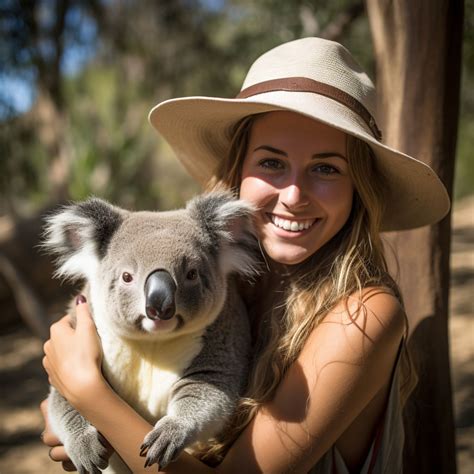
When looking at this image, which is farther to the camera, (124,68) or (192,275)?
(124,68)

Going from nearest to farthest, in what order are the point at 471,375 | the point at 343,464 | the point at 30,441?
the point at 343,464, the point at 30,441, the point at 471,375

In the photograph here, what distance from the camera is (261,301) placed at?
2.21 meters

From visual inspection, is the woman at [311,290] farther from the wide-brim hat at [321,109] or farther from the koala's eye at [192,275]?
the koala's eye at [192,275]

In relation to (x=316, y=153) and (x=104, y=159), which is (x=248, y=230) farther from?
(x=104, y=159)

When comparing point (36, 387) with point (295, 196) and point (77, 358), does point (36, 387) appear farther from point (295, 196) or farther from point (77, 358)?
point (295, 196)

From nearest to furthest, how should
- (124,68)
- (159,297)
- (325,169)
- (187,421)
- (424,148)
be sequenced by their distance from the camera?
(159,297)
(187,421)
(325,169)
(424,148)
(124,68)

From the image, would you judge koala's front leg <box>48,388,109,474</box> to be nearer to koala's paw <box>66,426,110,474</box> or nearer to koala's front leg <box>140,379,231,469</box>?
koala's paw <box>66,426,110,474</box>

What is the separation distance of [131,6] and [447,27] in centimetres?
794

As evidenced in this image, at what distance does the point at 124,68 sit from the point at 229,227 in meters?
9.77

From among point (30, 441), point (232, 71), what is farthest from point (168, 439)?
point (232, 71)

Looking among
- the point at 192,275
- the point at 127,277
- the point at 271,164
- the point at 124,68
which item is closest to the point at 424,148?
the point at 271,164

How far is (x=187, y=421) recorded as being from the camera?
170cm

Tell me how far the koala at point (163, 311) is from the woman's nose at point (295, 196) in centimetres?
14

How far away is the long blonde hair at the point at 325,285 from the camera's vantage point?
1.86 metres
